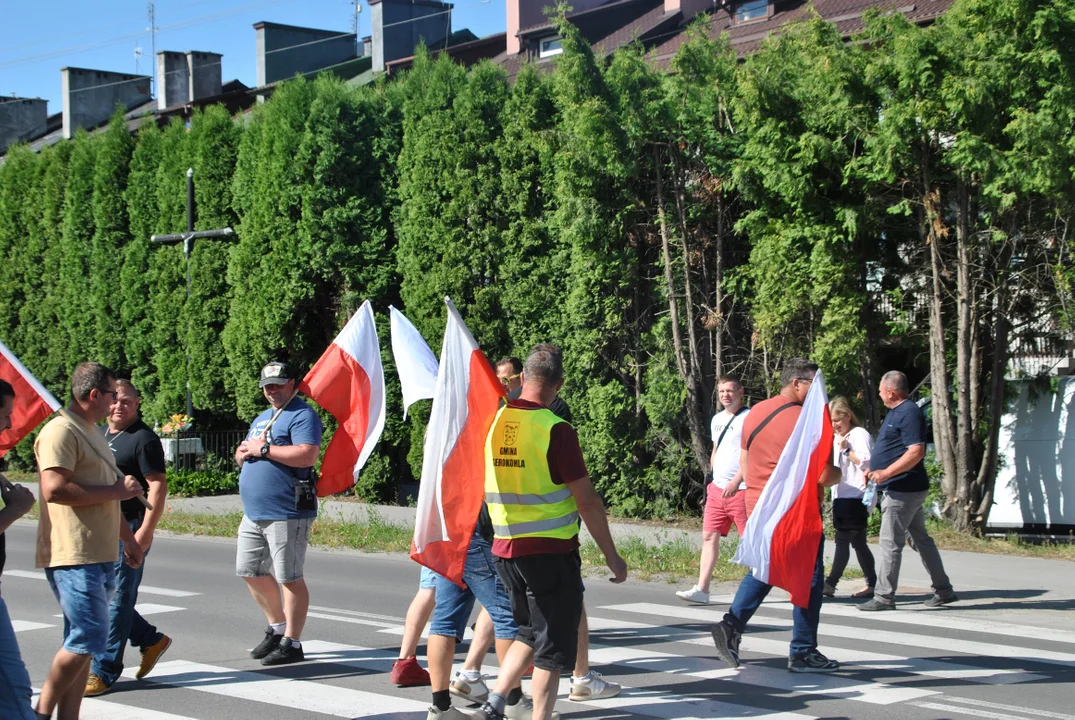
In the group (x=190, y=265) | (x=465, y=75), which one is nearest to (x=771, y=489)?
(x=465, y=75)

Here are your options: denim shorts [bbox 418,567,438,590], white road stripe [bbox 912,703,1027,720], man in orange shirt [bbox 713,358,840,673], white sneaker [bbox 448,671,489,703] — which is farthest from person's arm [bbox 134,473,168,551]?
white road stripe [bbox 912,703,1027,720]

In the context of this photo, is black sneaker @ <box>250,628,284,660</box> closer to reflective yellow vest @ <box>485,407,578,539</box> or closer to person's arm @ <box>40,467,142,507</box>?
person's arm @ <box>40,467,142,507</box>

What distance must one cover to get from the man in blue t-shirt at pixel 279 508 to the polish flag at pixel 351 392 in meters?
0.69

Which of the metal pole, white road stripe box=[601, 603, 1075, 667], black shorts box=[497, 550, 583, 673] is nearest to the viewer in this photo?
black shorts box=[497, 550, 583, 673]

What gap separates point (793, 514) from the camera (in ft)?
24.1

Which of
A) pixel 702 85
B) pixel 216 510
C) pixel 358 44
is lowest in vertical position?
pixel 216 510

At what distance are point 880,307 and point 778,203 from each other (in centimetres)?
172

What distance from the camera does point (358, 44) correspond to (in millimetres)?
41219

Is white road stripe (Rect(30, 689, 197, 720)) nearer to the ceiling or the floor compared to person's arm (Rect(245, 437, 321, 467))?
nearer to the floor

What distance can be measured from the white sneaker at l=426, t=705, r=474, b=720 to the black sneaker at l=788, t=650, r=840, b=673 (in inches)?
87.5

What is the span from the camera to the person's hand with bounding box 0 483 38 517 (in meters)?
5.05

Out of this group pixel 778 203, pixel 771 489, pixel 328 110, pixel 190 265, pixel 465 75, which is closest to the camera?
pixel 771 489

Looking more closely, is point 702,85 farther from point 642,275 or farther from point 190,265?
point 190,265

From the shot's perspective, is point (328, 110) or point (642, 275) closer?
point (642, 275)
